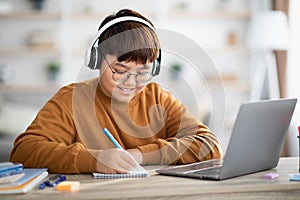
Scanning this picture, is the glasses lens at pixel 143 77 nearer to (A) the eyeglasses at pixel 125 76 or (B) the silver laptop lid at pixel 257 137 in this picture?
(A) the eyeglasses at pixel 125 76

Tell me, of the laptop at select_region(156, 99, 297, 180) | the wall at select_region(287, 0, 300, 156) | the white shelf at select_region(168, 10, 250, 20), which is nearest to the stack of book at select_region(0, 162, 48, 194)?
the laptop at select_region(156, 99, 297, 180)

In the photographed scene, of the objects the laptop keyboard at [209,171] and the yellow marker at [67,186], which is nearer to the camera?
the yellow marker at [67,186]

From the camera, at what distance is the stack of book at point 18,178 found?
1224mm

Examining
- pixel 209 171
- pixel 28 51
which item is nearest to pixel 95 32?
pixel 28 51

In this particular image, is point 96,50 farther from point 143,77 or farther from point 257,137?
point 257,137

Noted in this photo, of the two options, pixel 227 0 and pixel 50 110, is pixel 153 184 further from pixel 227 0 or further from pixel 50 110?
pixel 227 0

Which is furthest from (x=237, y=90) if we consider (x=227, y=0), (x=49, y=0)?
(x=49, y=0)

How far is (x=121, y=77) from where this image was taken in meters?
1.64

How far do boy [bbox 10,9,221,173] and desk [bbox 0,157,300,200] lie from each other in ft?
0.43

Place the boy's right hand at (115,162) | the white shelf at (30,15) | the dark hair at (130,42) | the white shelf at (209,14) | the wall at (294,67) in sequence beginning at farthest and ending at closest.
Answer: the white shelf at (209,14)
the white shelf at (30,15)
the wall at (294,67)
the dark hair at (130,42)
the boy's right hand at (115,162)

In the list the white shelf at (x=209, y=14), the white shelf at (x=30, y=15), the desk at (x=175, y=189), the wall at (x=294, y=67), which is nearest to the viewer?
the desk at (x=175, y=189)

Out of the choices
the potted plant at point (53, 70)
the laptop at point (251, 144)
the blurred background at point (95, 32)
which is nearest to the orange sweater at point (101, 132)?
the laptop at point (251, 144)

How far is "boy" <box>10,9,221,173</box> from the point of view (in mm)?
1519

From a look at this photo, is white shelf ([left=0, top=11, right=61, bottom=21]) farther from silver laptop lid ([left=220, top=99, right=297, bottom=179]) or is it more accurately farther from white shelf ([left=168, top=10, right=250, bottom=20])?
silver laptop lid ([left=220, top=99, right=297, bottom=179])
